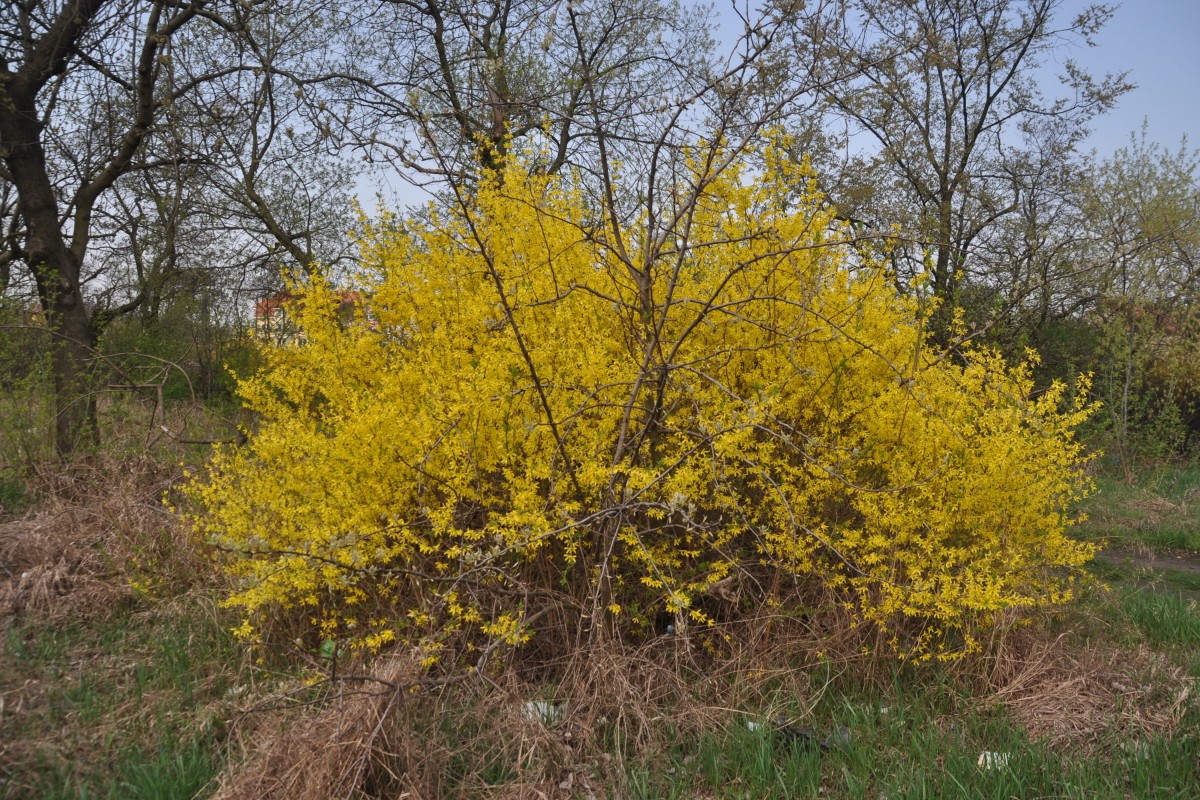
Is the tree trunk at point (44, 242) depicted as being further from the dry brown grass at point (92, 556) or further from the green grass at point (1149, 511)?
the green grass at point (1149, 511)

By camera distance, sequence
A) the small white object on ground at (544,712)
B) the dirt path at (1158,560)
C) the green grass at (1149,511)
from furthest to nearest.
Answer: the green grass at (1149,511) → the dirt path at (1158,560) → the small white object on ground at (544,712)

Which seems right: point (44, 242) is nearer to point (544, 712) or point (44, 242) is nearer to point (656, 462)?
point (656, 462)

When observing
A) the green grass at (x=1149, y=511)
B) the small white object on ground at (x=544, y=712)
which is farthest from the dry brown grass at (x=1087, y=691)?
the green grass at (x=1149, y=511)

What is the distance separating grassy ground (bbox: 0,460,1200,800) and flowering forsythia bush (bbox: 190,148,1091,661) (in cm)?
25

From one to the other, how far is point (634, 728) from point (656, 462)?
3.46ft

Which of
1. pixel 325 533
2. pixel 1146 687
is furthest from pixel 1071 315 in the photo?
pixel 325 533

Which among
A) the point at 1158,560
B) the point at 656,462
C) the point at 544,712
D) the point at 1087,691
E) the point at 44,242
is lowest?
the point at 1158,560

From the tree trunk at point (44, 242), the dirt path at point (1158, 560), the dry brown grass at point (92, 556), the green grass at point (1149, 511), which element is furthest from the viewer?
the tree trunk at point (44, 242)

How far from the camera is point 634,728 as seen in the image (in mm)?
2635

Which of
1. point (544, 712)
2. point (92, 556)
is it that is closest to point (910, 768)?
point (544, 712)

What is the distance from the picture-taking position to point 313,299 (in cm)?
410

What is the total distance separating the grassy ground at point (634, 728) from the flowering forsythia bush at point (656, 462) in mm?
250

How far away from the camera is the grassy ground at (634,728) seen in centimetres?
229

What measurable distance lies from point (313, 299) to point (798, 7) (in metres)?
2.76
